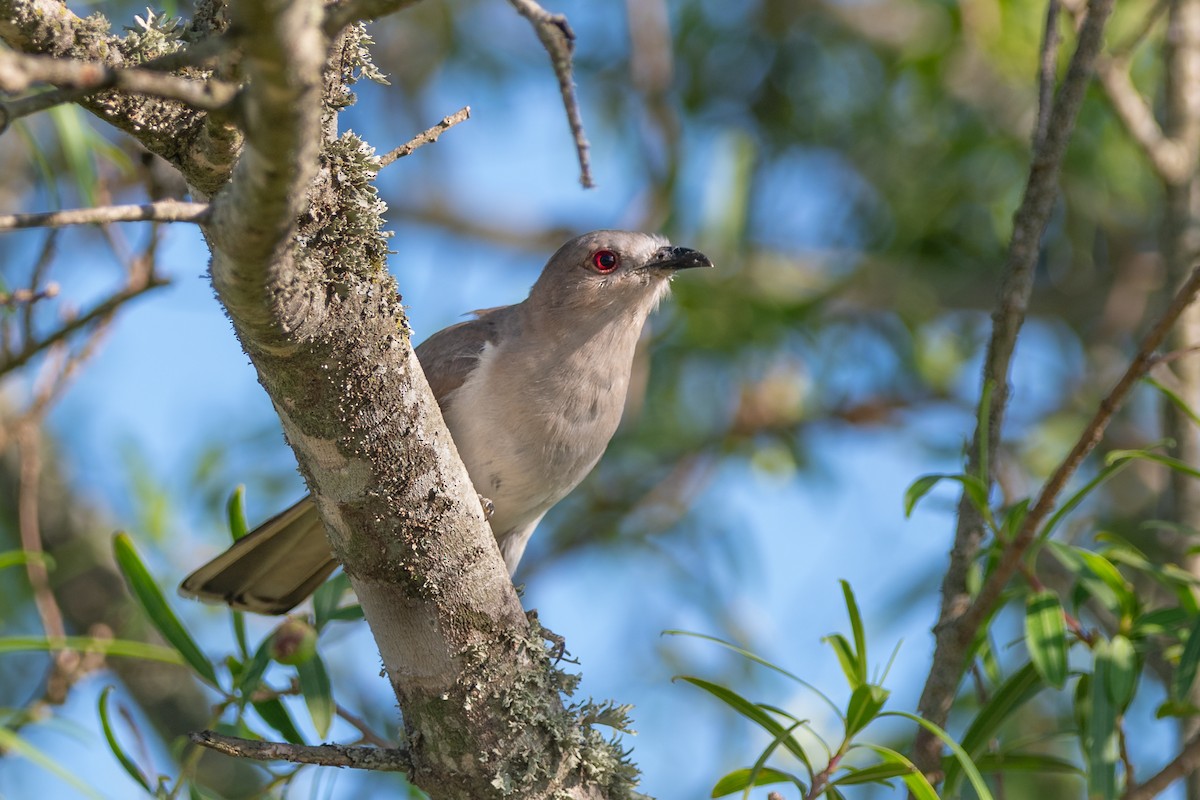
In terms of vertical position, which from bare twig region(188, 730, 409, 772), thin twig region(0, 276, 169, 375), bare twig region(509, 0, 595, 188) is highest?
thin twig region(0, 276, 169, 375)

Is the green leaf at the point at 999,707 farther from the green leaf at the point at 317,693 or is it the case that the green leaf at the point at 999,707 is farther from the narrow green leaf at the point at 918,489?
the green leaf at the point at 317,693

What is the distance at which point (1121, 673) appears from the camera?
8.96 feet

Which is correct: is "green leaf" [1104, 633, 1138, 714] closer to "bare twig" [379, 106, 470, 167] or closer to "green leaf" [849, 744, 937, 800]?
"green leaf" [849, 744, 937, 800]

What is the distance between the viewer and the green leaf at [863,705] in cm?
270

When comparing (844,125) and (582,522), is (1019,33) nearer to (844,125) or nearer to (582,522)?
(844,125)

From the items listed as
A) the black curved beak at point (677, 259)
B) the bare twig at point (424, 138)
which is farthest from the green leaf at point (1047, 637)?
the black curved beak at point (677, 259)

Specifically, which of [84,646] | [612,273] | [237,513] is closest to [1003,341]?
[612,273]

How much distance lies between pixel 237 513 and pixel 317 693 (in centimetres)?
74

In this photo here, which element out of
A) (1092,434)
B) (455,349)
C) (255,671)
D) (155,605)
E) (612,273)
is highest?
(612,273)

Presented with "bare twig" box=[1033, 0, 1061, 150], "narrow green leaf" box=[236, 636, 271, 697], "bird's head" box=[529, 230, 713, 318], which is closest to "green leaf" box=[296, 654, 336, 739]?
"narrow green leaf" box=[236, 636, 271, 697]

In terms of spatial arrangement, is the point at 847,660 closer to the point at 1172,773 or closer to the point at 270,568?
the point at 1172,773

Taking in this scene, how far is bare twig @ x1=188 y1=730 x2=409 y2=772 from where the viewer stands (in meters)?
2.43

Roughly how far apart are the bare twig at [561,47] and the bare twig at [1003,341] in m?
1.15

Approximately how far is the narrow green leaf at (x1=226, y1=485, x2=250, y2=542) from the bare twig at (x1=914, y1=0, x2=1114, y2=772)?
2.10 meters
